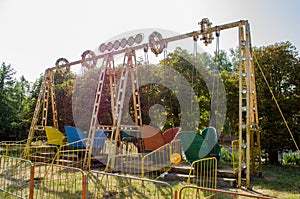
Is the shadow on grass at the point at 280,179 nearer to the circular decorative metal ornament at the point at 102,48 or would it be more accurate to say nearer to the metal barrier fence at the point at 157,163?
the metal barrier fence at the point at 157,163

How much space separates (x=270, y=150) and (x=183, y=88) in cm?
481

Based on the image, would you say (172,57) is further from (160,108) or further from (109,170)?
(109,170)

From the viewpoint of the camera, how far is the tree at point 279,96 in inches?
371

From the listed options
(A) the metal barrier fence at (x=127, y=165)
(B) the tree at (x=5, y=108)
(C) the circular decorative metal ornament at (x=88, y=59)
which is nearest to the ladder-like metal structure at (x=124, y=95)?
(A) the metal barrier fence at (x=127, y=165)

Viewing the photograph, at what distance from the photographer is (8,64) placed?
27.0 m

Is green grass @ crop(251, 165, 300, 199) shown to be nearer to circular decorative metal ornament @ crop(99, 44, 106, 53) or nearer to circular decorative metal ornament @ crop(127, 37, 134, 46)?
circular decorative metal ornament @ crop(127, 37, 134, 46)

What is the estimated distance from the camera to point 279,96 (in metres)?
9.70

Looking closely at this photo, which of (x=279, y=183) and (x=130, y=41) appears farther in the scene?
(x=130, y=41)

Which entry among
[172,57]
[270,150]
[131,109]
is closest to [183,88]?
[172,57]

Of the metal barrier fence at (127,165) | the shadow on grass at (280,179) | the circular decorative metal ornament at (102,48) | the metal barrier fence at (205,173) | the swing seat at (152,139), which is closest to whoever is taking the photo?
the metal barrier fence at (205,173)

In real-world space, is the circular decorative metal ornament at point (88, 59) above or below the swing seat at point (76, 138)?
above

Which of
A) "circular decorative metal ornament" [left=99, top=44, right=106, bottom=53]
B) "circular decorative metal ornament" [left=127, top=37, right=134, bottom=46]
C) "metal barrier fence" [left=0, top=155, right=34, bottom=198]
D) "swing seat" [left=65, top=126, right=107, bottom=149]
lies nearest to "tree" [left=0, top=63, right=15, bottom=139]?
"swing seat" [left=65, top=126, right=107, bottom=149]

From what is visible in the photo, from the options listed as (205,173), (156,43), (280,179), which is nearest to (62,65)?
(156,43)

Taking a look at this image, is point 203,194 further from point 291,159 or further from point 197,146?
point 291,159
